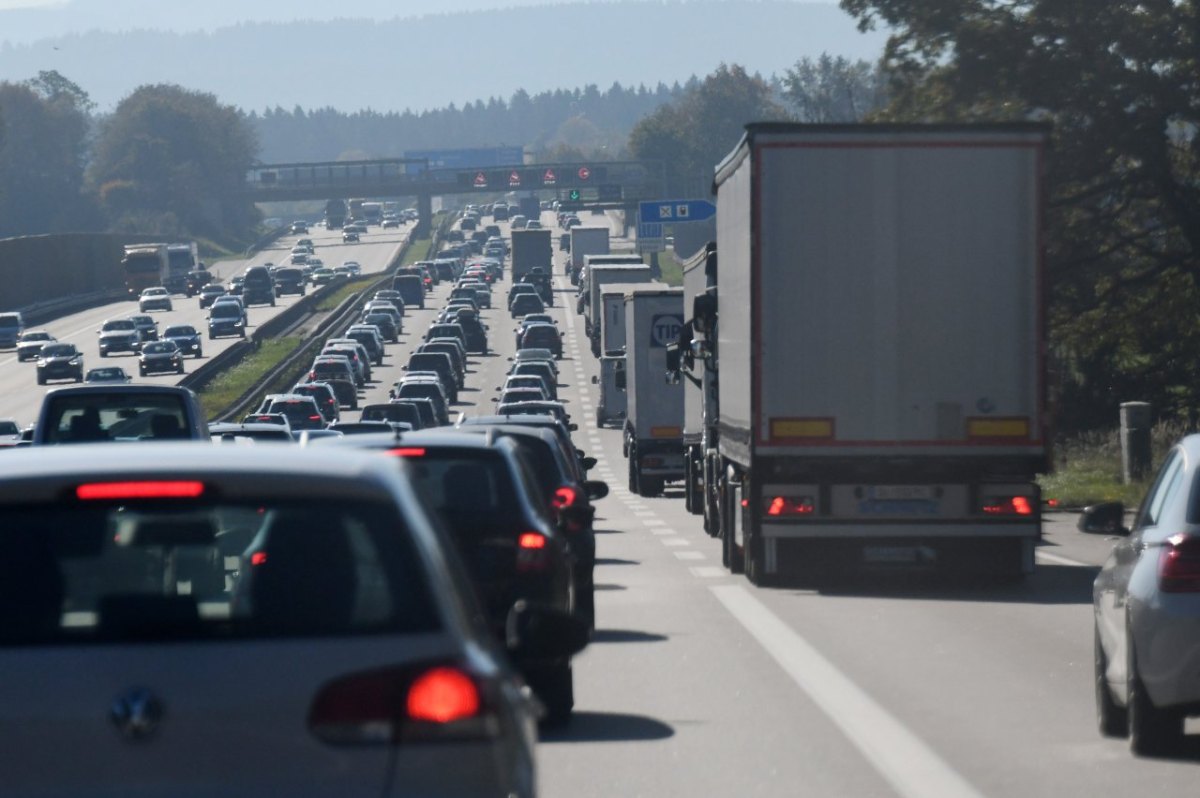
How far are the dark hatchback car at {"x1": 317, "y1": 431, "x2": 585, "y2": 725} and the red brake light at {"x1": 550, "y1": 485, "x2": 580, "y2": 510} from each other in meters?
3.20

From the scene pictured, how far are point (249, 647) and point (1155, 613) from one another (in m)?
5.17

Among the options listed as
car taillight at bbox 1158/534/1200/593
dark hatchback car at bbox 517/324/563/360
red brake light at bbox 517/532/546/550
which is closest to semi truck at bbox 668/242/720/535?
red brake light at bbox 517/532/546/550

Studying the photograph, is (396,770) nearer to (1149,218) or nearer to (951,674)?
(951,674)

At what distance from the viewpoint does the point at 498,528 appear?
10.3m

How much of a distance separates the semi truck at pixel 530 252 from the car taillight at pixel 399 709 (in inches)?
4333

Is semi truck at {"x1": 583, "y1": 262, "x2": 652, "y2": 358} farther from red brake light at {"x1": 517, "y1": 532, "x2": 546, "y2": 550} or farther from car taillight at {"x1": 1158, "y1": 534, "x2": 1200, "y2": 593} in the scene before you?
car taillight at {"x1": 1158, "y1": 534, "x2": 1200, "y2": 593}

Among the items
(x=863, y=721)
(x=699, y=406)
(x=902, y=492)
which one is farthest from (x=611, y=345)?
(x=863, y=721)

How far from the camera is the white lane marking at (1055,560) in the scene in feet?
65.9

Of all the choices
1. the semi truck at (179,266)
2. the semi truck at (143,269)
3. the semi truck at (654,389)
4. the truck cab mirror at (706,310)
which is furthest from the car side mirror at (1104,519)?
the semi truck at (179,266)

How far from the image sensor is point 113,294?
123188 millimetres

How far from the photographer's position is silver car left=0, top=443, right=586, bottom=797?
4.27 metres

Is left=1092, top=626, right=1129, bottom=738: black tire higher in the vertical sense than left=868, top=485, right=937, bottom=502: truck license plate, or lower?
lower

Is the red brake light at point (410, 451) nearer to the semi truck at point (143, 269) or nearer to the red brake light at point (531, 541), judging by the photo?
the red brake light at point (531, 541)

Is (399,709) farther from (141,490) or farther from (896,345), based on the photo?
(896,345)
